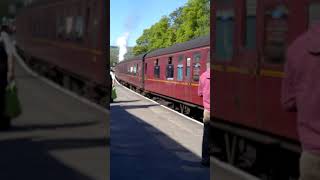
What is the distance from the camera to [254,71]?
9.52 feet

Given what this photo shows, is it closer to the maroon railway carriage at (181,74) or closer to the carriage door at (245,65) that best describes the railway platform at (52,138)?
the carriage door at (245,65)

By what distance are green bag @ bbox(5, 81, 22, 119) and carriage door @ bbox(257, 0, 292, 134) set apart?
46.7 inches

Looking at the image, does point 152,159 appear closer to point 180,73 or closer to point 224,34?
point 224,34

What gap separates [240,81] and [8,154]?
1.23 meters

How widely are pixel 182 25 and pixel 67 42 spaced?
155 cm

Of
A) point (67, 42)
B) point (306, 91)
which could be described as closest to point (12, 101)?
point (67, 42)

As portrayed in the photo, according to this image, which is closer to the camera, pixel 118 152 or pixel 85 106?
pixel 85 106

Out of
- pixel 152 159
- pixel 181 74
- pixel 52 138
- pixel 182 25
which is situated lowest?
pixel 152 159

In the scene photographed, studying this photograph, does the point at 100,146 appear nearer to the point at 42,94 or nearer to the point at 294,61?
the point at 42,94

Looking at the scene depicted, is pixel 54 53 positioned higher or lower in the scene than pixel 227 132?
higher

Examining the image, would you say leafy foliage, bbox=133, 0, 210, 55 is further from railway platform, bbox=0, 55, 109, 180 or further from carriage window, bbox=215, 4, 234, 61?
railway platform, bbox=0, 55, 109, 180

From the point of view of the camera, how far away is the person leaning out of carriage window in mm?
1721

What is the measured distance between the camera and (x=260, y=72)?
2895 mm

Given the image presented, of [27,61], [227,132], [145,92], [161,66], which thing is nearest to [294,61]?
[227,132]
